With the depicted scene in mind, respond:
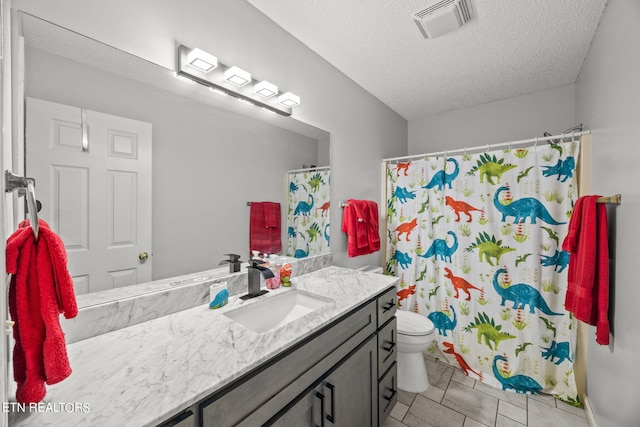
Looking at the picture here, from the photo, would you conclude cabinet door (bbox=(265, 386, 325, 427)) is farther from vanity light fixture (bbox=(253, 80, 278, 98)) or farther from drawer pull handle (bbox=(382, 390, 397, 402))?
vanity light fixture (bbox=(253, 80, 278, 98))

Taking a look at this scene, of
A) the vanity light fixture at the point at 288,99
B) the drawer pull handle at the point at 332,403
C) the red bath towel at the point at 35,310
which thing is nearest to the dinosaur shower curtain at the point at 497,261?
the vanity light fixture at the point at 288,99

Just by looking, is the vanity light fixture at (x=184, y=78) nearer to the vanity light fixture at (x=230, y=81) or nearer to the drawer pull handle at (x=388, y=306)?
the vanity light fixture at (x=230, y=81)

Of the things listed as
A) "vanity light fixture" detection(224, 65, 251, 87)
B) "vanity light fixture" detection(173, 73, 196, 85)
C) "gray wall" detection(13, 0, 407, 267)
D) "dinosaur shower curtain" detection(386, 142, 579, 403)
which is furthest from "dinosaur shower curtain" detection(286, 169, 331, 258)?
"dinosaur shower curtain" detection(386, 142, 579, 403)

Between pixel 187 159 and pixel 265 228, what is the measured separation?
0.57 meters

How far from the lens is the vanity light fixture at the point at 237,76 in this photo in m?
1.32

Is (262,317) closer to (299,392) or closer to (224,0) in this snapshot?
(299,392)

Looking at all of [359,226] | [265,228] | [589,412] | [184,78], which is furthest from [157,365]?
[589,412]

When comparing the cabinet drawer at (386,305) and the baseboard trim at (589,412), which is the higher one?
the cabinet drawer at (386,305)

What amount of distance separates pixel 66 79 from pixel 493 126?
3.14 metres

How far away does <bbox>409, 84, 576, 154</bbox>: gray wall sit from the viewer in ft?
7.72

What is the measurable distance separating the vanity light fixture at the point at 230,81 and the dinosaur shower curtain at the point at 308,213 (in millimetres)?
439

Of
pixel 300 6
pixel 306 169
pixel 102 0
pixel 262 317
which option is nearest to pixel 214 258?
pixel 262 317

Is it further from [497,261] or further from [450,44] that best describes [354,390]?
[450,44]

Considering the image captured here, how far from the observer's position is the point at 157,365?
79 centimetres
